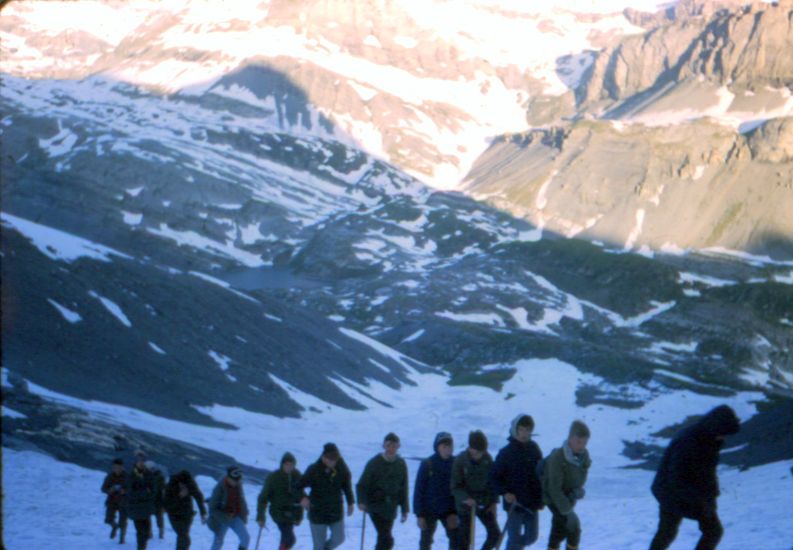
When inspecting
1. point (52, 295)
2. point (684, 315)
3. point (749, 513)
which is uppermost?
point (684, 315)

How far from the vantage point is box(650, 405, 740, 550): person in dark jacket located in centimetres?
1272

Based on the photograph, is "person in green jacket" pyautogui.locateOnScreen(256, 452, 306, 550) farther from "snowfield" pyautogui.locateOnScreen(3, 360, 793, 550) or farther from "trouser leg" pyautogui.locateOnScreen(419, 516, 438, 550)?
"snowfield" pyautogui.locateOnScreen(3, 360, 793, 550)

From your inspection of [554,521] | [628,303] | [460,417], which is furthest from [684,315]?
[554,521]

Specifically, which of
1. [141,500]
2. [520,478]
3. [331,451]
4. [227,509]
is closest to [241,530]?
[227,509]

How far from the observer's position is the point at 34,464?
31281 mm

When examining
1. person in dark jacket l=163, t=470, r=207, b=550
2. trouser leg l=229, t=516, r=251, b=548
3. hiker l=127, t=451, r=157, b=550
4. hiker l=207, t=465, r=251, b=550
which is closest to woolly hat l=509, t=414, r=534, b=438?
hiker l=207, t=465, r=251, b=550

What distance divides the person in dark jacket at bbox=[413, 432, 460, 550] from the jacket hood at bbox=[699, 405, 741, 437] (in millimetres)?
4302

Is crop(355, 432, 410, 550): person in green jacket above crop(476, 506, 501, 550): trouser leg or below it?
above

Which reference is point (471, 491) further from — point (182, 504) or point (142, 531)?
point (142, 531)

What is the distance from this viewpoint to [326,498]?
1641cm

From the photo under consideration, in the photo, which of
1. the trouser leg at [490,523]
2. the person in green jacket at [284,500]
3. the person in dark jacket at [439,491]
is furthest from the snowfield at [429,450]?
the person in dark jacket at [439,491]

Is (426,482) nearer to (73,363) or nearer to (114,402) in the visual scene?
(114,402)

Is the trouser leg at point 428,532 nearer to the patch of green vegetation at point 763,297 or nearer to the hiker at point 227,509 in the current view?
the hiker at point 227,509

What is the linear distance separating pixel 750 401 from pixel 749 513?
7675cm
